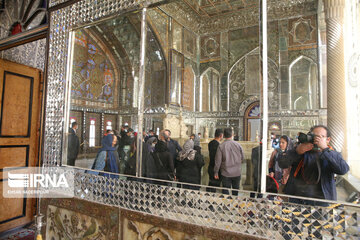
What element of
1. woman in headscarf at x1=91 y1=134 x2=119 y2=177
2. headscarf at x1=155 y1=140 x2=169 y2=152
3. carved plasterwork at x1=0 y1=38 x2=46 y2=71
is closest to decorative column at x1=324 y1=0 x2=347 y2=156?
headscarf at x1=155 y1=140 x2=169 y2=152

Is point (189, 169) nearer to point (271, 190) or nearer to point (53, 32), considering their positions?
point (271, 190)

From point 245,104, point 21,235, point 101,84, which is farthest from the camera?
point 21,235

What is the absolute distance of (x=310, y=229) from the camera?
3.89 ft

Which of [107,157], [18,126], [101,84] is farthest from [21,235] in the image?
[101,84]

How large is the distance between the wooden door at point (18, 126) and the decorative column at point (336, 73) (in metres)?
3.85

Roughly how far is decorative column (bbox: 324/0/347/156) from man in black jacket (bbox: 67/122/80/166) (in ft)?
6.77

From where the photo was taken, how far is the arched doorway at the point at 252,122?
4.58 feet

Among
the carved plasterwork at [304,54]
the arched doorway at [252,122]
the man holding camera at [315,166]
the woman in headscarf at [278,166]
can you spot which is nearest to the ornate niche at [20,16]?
the arched doorway at [252,122]

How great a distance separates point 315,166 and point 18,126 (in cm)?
390

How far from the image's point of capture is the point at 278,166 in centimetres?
133

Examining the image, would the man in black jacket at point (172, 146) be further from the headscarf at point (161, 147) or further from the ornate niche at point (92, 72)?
the ornate niche at point (92, 72)

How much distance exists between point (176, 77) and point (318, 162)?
1258 mm

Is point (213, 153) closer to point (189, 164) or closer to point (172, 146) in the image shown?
point (189, 164)

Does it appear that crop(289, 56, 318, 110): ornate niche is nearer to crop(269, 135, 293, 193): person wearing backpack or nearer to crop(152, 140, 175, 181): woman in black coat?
crop(269, 135, 293, 193): person wearing backpack
